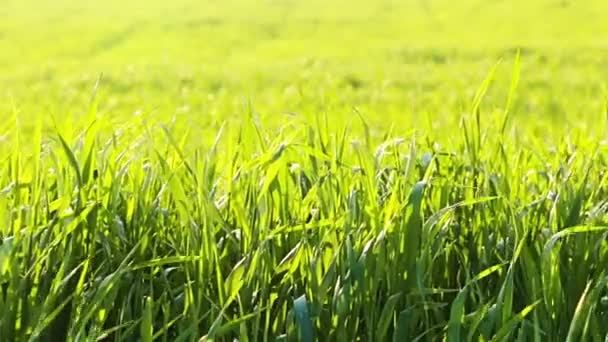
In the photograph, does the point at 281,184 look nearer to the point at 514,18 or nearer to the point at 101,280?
the point at 101,280

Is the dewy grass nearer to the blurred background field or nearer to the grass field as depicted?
the grass field

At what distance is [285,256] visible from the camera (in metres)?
1.68

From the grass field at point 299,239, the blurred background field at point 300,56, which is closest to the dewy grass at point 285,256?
the grass field at point 299,239

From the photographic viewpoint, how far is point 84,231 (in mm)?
1669

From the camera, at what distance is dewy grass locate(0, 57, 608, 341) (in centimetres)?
152

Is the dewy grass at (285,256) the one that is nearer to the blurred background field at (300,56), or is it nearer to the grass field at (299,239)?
the grass field at (299,239)

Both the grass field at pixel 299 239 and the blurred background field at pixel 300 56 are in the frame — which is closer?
the grass field at pixel 299 239

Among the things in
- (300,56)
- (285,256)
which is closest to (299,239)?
(285,256)

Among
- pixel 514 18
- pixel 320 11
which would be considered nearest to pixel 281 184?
pixel 514 18

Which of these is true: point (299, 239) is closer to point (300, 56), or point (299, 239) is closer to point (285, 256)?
point (285, 256)

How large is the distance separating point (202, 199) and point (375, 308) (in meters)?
0.37

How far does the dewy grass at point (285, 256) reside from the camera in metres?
1.52

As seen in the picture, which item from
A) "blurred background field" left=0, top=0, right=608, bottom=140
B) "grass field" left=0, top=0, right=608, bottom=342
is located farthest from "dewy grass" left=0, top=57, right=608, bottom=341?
"blurred background field" left=0, top=0, right=608, bottom=140

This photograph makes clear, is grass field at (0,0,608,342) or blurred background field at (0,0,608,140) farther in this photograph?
blurred background field at (0,0,608,140)
